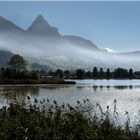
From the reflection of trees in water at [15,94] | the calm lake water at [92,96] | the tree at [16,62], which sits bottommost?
the calm lake water at [92,96]

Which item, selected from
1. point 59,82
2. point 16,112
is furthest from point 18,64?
point 16,112

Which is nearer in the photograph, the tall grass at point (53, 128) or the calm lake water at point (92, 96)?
the tall grass at point (53, 128)

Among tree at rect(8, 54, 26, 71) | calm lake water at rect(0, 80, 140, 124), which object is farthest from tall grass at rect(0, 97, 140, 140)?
tree at rect(8, 54, 26, 71)

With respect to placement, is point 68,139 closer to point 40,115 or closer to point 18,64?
point 40,115

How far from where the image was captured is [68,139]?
34.5 feet

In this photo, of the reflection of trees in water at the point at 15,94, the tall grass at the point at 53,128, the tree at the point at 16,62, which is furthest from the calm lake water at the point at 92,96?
the tree at the point at 16,62

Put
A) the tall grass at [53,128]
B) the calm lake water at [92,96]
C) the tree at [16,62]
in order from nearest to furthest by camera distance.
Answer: the tall grass at [53,128] → the calm lake water at [92,96] → the tree at [16,62]

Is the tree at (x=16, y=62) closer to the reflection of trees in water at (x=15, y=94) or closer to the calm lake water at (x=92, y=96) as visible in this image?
→ the calm lake water at (x=92, y=96)

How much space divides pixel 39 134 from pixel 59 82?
10129cm

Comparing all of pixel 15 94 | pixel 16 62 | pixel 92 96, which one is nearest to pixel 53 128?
pixel 15 94

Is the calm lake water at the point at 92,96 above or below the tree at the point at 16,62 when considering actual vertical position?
below

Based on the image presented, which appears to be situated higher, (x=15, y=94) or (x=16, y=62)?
(x=16, y=62)

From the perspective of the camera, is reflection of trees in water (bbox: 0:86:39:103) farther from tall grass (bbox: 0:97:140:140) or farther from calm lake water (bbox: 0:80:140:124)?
tall grass (bbox: 0:97:140:140)

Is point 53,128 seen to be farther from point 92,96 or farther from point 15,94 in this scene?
point 92,96
